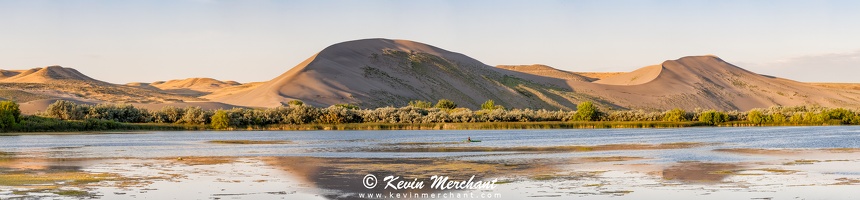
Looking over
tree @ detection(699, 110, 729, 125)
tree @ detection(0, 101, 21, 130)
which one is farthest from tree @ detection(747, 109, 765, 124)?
tree @ detection(0, 101, 21, 130)

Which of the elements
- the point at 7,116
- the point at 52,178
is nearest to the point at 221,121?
the point at 7,116

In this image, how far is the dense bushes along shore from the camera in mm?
75500

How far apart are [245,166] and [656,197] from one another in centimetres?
1387

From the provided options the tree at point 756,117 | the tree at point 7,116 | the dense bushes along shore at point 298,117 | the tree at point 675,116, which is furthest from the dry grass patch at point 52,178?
the tree at point 756,117

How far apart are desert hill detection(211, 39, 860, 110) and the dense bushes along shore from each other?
190 feet

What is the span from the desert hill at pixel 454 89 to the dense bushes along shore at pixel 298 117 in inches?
2280

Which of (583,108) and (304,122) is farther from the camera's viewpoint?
(583,108)

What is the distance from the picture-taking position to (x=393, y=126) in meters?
82.0

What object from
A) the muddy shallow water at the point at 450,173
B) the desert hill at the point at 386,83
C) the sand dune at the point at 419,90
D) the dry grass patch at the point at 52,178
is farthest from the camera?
the sand dune at the point at 419,90

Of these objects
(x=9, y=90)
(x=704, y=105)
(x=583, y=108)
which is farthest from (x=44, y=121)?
(x=704, y=105)

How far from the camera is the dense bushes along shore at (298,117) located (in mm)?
75500

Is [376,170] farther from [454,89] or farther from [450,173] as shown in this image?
[454,89]

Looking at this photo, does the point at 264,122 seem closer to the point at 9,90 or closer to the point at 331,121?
the point at 331,121

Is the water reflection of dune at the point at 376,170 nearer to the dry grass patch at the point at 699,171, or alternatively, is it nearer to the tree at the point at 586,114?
the dry grass patch at the point at 699,171
